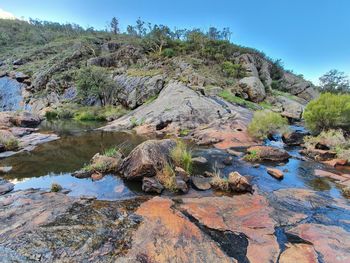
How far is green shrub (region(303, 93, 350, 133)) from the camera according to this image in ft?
48.7

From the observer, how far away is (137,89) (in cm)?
3403

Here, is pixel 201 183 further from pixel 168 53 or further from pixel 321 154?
pixel 168 53

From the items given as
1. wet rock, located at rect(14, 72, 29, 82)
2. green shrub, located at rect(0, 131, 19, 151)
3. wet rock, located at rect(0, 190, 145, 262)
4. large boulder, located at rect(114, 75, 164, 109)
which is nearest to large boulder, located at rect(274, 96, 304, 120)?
large boulder, located at rect(114, 75, 164, 109)

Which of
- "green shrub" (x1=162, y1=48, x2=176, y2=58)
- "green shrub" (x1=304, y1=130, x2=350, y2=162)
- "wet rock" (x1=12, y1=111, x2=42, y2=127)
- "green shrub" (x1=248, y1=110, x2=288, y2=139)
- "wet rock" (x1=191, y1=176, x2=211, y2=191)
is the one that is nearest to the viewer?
"wet rock" (x1=191, y1=176, x2=211, y2=191)

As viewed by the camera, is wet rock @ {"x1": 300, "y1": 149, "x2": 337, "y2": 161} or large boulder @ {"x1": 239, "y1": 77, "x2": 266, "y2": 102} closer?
wet rock @ {"x1": 300, "y1": 149, "x2": 337, "y2": 161}

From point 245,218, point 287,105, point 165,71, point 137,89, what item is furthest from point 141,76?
point 245,218

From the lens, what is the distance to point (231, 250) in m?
5.02

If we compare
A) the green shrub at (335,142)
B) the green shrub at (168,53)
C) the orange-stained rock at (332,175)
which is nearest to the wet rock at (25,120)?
the green shrub at (168,53)

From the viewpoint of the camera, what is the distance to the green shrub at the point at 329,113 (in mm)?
14836

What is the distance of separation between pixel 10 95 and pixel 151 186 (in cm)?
4728

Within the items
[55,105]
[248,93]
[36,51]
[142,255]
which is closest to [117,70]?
[55,105]

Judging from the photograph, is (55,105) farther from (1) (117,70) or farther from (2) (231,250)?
(2) (231,250)

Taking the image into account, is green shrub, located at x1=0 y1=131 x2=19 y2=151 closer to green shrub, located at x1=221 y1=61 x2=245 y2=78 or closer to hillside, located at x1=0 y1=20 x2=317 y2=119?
hillside, located at x1=0 y1=20 x2=317 y2=119

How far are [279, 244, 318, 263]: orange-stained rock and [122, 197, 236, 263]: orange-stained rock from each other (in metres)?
1.06
